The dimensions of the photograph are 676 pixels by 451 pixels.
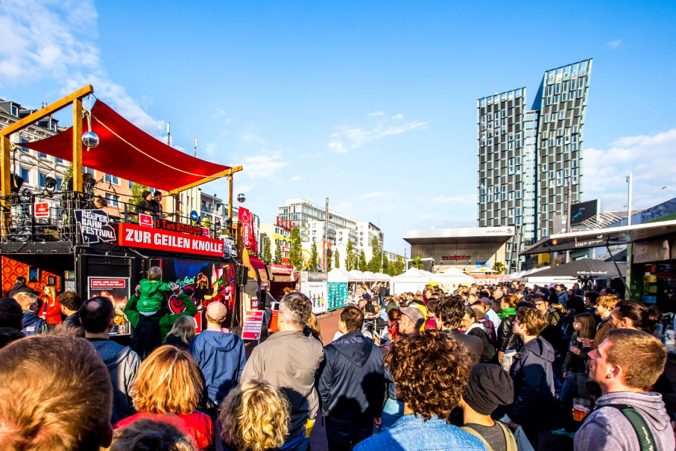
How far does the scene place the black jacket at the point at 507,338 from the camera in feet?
20.3

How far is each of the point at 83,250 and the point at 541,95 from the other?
96683 mm

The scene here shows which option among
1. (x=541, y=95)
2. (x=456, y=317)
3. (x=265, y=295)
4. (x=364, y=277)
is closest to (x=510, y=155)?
(x=541, y=95)

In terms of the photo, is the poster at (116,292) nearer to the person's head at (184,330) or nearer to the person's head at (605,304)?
the person's head at (184,330)

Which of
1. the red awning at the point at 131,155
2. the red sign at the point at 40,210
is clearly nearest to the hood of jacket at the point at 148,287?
the red sign at the point at 40,210

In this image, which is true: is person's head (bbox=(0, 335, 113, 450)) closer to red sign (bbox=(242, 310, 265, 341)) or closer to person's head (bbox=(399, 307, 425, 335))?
person's head (bbox=(399, 307, 425, 335))

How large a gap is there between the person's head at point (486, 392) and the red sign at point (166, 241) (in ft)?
24.3

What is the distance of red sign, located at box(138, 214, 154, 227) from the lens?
333 inches

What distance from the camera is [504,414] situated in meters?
3.32

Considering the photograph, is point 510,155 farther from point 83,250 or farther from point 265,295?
point 83,250

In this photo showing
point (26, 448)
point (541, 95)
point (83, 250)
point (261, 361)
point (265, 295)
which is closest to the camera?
point (26, 448)

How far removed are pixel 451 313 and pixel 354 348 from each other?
5.17 feet

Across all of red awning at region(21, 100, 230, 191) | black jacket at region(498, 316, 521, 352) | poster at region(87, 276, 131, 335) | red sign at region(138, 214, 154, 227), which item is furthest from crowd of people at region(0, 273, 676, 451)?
red awning at region(21, 100, 230, 191)

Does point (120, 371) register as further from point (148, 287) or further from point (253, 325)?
point (253, 325)

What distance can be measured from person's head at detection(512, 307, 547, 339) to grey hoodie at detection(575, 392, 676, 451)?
6.93ft
